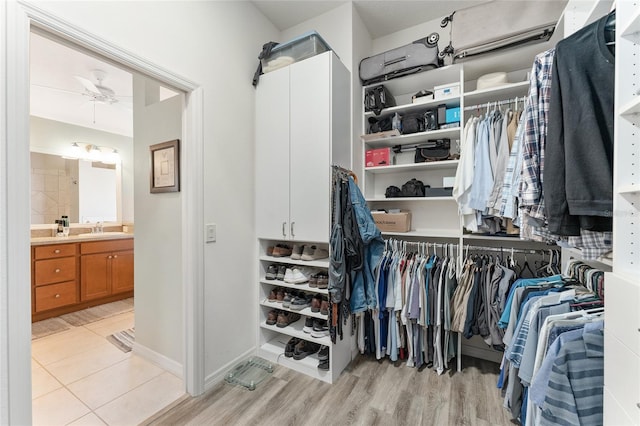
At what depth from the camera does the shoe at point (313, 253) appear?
2100 mm

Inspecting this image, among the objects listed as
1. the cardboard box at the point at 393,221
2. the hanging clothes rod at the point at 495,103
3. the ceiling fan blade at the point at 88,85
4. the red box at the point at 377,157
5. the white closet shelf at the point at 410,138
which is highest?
the ceiling fan blade at the point at 88,85

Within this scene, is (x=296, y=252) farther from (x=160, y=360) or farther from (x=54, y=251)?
(x=54, y=251)

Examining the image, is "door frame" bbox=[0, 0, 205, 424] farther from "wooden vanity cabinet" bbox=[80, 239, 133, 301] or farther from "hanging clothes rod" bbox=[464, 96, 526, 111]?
"wooden vanity cabinet" bbox=[80, 239, 133, 301]

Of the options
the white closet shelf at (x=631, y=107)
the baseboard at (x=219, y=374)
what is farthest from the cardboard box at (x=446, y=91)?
the baseboard at (x=219, y=374)

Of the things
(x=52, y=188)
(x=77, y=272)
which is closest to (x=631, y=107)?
(x=77, y=272)

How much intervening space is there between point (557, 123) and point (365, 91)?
1.65 metres

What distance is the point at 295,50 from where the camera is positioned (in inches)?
82.1

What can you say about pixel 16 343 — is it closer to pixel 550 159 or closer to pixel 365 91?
pixel 550 159

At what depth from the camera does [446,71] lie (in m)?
2.12

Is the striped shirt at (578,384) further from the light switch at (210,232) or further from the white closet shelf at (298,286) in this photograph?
the light switch at (210,232)

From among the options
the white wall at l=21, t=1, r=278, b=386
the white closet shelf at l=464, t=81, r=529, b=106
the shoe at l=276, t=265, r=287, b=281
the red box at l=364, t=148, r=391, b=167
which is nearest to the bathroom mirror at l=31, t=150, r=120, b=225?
the white wall at l=21, t=1, r=278, b=386

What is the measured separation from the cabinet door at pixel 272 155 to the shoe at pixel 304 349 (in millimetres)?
867

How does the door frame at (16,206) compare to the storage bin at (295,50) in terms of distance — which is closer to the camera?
the door frame at (16,206)

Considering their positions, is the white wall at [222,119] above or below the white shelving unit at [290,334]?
above
